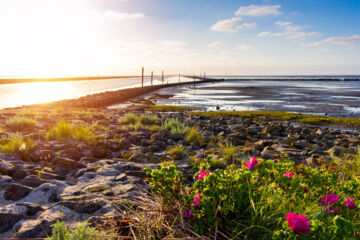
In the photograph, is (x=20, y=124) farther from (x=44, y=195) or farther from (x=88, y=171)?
(x=44, y=195)

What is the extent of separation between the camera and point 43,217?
8.63ft

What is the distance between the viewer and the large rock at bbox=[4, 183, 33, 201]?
3.09 meters

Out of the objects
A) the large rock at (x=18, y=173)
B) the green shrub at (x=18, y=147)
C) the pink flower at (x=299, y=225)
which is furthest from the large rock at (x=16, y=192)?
the pink flower at (x=299, y=225)

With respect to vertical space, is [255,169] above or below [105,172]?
above

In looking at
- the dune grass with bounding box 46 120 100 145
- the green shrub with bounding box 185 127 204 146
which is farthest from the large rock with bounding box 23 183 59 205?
the green shrub with bounding box 185 127 204 146

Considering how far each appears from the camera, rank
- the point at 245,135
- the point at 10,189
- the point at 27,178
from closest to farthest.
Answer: the point at 10,189 → the point at 27,178 → the point at 245,135

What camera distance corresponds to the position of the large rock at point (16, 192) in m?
3.09

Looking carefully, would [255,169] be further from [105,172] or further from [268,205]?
[105,172]

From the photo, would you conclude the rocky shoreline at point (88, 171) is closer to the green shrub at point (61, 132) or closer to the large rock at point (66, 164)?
the large rock at point (66, 164)

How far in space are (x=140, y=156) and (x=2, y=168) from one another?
244 cm

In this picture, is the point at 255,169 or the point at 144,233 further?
the point at 255,169

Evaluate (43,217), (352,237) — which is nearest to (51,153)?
(43,217)

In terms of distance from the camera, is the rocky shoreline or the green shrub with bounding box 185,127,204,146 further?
the green shrub with bounding box 185,127,204,146

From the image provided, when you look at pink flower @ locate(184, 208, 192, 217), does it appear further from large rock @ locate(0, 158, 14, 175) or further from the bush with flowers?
large rock @ locate(0, 158, 14, 175)
